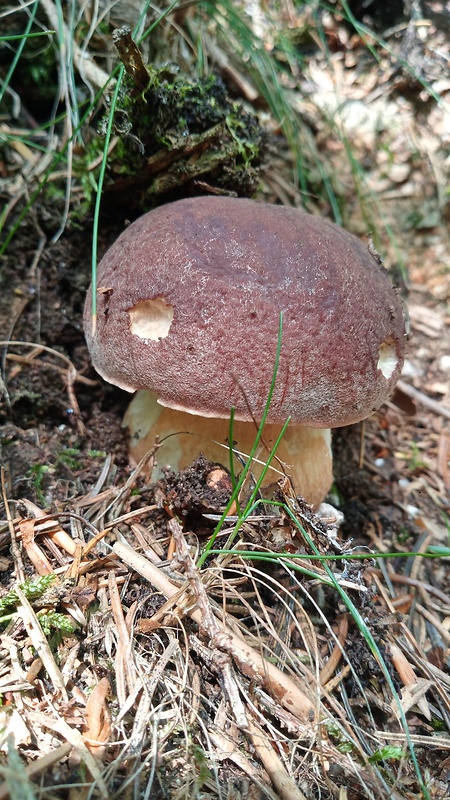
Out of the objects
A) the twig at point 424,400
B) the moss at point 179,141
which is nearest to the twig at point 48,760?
the moss at point 179,141

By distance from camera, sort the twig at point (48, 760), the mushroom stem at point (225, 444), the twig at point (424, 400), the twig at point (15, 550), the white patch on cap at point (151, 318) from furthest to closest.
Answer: the twig at point (424, 400), the mushroom stem at point (225, 444), the white patch on cap at point (151, 318), the twig at point (15, 550), the twig at point (48, 760)

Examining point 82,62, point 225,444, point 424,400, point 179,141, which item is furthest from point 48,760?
point 82,62

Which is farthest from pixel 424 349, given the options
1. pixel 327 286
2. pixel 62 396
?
pixel 62 396

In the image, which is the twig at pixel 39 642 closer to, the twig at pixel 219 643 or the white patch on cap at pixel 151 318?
the twig at pixel 219 643

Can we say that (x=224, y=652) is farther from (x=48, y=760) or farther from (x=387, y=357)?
(x=387, y=357)

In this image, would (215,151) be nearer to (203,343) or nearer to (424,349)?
(203,343)

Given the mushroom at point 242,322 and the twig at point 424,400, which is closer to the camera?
the mushroom at point 242,322

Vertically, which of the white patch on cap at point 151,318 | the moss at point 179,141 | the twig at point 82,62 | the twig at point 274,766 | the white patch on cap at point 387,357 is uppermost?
the twig at point 82,62
